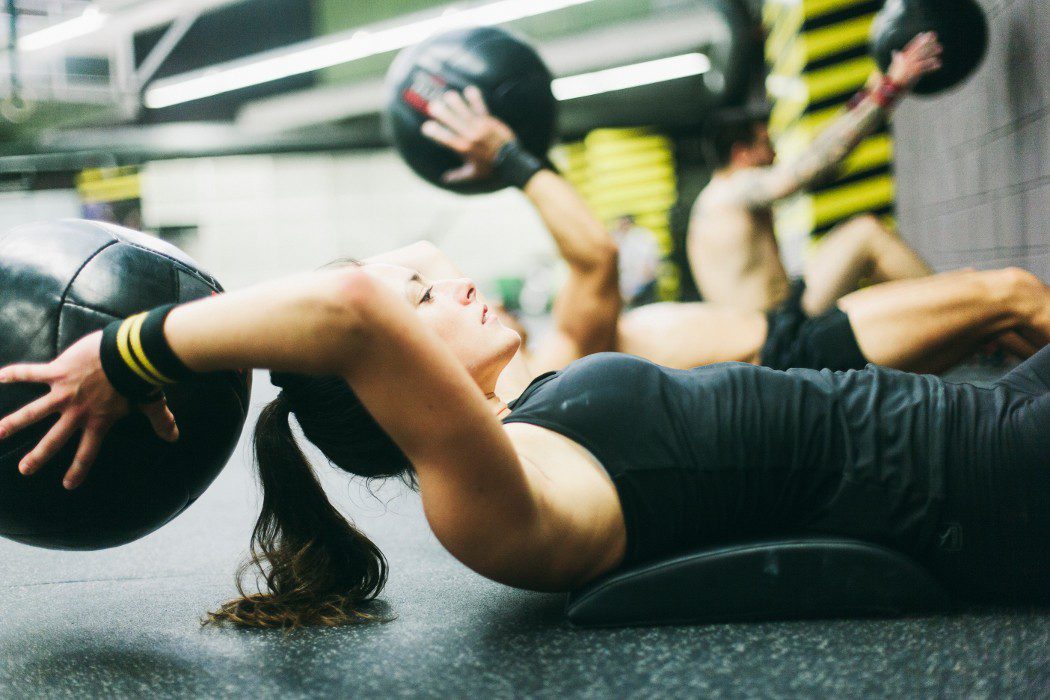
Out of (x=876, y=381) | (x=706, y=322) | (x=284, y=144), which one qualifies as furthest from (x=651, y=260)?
(x=876, y=381)

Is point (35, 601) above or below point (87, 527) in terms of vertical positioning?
below

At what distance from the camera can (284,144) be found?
1195 cm

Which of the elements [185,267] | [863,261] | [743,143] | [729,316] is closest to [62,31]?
[743,143]

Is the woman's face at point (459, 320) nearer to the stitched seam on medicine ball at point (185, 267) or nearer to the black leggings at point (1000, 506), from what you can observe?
the stitched seam on medicine ball at point (185, 267)

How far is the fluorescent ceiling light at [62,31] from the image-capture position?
9.16 meters

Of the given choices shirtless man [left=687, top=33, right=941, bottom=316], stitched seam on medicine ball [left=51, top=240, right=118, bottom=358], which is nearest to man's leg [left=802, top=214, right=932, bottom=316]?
shirtless man [left=687, top=33, right=941, bottom=316]

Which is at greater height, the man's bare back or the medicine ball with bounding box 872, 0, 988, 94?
the medicine ball with bounding box 872, 0, 988, 94

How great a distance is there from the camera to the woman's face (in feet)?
4.70

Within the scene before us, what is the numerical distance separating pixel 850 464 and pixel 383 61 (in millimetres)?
12799

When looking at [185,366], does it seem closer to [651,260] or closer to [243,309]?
[243,309]

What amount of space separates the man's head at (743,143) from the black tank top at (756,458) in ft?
8.08

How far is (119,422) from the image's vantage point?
1299 millimetres

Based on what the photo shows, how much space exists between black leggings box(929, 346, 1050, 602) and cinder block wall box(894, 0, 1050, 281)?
1870 mm

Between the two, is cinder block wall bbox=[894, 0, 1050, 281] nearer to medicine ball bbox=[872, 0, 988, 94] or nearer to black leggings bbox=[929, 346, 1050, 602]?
medicine ball bbox=[872, 0, 988, 94]
